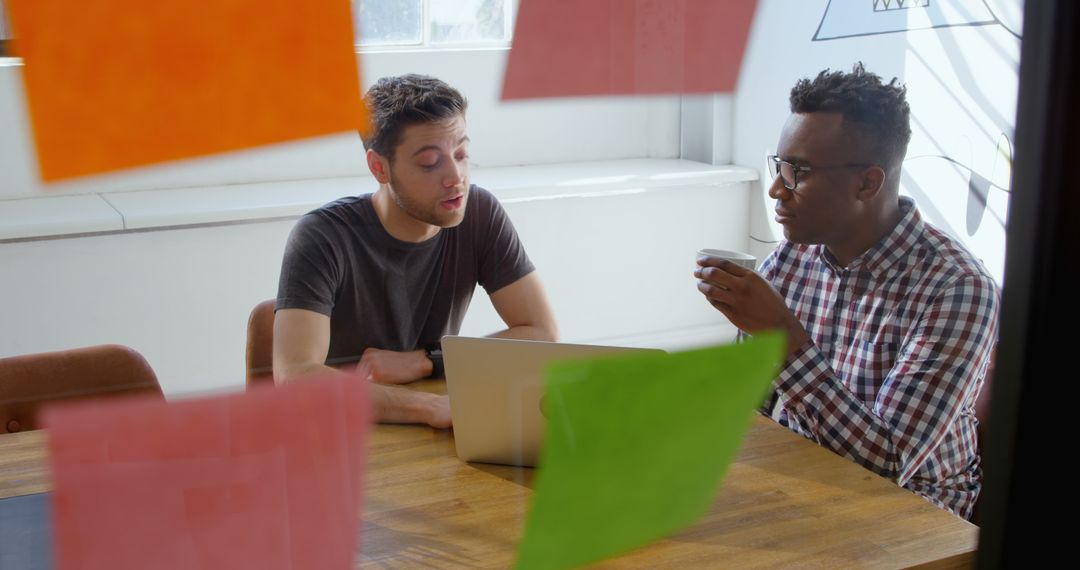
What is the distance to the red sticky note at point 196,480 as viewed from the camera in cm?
38

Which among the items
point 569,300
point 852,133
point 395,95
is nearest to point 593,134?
point 395,95

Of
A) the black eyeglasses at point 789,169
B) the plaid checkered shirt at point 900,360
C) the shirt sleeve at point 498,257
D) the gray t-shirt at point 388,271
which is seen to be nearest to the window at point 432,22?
the black eyeglasses at point 789,169

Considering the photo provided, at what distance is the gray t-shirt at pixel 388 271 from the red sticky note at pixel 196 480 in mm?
1014

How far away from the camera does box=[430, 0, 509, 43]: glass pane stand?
45cm

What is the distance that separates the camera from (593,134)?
60 centimetres

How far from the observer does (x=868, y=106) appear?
1.43 m

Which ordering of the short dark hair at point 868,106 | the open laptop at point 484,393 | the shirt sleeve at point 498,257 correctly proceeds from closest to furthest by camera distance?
the open laptop at point 484,393 → the short dark hair at point 868,106 → the shirt sleeve at point 498,257

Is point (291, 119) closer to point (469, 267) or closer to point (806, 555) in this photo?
point (806, 555)

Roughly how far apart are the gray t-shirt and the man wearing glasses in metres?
0.51

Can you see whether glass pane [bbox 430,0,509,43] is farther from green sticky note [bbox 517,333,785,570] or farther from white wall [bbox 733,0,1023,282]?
white wall [bbox 733,0,1023,282]

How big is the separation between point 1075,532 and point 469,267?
137cm

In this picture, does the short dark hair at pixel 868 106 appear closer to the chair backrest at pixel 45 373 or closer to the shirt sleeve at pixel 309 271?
the shirt sleeve at pixel 309 271

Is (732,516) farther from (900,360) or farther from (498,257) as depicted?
(498,257)

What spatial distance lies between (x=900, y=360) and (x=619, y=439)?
986 millimetres
